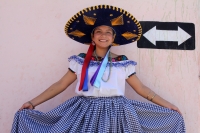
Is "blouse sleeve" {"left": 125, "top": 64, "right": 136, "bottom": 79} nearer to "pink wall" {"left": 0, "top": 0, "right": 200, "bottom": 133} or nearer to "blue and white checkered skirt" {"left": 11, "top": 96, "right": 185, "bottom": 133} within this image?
"blue and white checkered skirt" {"left": 11, "top": 96, "right": 185, "bottom": 133}

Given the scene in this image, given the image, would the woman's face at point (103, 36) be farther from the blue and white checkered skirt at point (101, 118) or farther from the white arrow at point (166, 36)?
the white arrow at point (166, 36)

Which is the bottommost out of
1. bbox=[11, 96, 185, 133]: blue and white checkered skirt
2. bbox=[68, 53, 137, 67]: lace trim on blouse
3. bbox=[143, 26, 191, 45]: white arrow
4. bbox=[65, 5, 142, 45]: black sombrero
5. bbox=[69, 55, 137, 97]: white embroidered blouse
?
bbox=[11, 96, 185, 133]: blue and white checkered skirt

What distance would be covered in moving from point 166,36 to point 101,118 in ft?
3.47

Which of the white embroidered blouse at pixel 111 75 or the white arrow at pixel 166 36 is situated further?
the white arrow at pixel 166 36

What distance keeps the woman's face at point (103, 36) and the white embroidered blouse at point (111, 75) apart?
156mm

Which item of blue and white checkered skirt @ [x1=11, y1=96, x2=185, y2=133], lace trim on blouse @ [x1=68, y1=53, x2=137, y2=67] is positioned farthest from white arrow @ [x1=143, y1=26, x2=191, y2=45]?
blue and white checkered skirt @ [x1=11, y1=96, x2=185, y2=133]

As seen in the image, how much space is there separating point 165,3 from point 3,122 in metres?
1.84

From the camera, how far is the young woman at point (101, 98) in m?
2.36

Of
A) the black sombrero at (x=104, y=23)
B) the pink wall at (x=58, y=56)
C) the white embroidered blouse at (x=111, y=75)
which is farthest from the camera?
the pink wall at (x=58, y=56)

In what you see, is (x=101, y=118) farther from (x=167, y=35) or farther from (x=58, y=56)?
(x=167, y=35)

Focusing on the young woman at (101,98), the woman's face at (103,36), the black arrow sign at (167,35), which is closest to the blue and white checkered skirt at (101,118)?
the young woman at (101,98)

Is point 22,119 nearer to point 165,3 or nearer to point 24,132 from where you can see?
point 24,132

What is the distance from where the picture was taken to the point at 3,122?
2.99 meters

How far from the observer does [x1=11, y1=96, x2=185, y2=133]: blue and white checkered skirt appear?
235 cm
